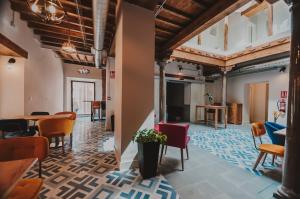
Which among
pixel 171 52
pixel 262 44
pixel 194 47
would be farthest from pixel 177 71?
pixel 262 44

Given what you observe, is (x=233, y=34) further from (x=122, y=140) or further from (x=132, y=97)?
(x=122, y=140)

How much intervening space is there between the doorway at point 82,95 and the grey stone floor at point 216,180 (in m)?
8.25

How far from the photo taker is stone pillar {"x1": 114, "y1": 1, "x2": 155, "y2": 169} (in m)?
2.58

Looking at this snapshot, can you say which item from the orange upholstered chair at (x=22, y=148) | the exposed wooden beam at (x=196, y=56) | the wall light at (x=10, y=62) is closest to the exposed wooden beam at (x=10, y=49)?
the wall light at (x=10, y=62)

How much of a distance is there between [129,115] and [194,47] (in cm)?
451

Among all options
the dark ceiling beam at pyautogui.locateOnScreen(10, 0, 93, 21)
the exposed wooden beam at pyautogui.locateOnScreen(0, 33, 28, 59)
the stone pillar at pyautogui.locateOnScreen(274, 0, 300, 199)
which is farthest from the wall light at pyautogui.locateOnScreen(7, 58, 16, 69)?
the stone pillar at pyautogui.locateOnScreen(274, 0, 300, 199)

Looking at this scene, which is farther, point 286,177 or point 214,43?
point 214,43

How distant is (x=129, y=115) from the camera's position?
8.64 ft

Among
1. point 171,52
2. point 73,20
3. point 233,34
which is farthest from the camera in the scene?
point 233,34

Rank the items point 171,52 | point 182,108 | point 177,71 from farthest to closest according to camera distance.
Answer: point 182,108
point 177,71
point 171,52

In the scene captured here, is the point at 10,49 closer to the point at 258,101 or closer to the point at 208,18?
the point at 208,18

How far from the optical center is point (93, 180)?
2.27 meters

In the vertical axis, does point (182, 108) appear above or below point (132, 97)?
below

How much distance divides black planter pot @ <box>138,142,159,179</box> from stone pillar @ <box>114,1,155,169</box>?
0.42 metres
